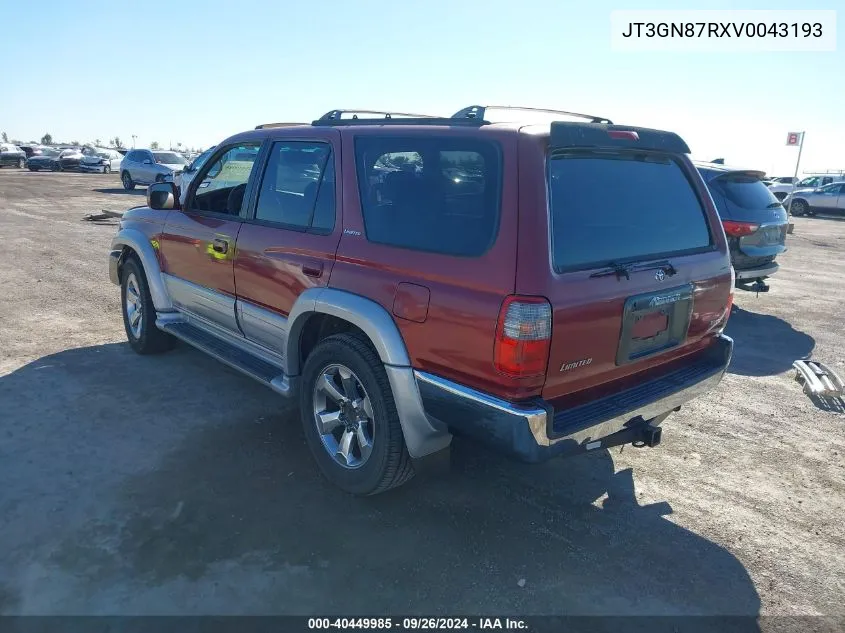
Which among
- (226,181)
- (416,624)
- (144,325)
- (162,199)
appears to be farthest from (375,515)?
(144,325)

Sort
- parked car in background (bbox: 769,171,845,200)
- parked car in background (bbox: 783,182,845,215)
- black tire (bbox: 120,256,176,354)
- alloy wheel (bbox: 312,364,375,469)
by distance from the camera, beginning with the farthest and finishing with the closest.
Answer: parked car in background (bbox: 769,171,845,200) < parked car in background (bbox: 783,182,845,215) < black tire (bbox: 120,256,176,354) < alloy wheel (bbox: 312,364,375,469)

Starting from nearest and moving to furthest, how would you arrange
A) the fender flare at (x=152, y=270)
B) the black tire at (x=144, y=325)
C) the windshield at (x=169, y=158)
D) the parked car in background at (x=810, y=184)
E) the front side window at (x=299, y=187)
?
1. the front side window at (x=299, y=187)
2. the fender flare at (x=152, y=270)
3. the black tire at (x=144, y=325)
4. the windshield at (x=169, y=158)
5. the parked car in background at (x=810, y=184)

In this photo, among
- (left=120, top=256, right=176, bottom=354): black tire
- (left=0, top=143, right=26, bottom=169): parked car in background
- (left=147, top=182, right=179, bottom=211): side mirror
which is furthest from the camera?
(left=0, top=143, right=26, bottom=169): parked car in background

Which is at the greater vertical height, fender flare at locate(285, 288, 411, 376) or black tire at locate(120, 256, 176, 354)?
fender flare at locate(285, 288, 411, 376)

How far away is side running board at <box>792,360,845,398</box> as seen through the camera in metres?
5.04

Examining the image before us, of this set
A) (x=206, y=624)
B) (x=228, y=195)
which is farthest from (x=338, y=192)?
(x=206, y=624)

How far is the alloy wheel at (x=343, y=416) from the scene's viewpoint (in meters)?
3.30

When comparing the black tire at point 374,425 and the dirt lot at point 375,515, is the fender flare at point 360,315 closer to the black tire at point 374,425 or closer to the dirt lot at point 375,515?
the black tire at point 374,425

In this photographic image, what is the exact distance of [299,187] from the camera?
3.76m

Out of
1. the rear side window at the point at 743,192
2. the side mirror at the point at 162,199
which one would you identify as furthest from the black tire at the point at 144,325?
the rear side window at the point at 743,192

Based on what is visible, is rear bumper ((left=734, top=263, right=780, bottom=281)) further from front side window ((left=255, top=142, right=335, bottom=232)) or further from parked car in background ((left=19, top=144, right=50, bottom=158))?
parked car in background ((left=19, top=144, right=50, bottom=158))

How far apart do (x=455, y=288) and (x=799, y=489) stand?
2.53 metres

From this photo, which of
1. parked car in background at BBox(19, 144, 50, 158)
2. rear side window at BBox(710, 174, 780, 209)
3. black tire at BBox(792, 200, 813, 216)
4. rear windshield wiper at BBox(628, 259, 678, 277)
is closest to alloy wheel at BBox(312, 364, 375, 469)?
rear windshield wiper at BBox(628, 259, 678, 277)

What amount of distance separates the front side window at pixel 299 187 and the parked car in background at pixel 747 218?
5290mm
